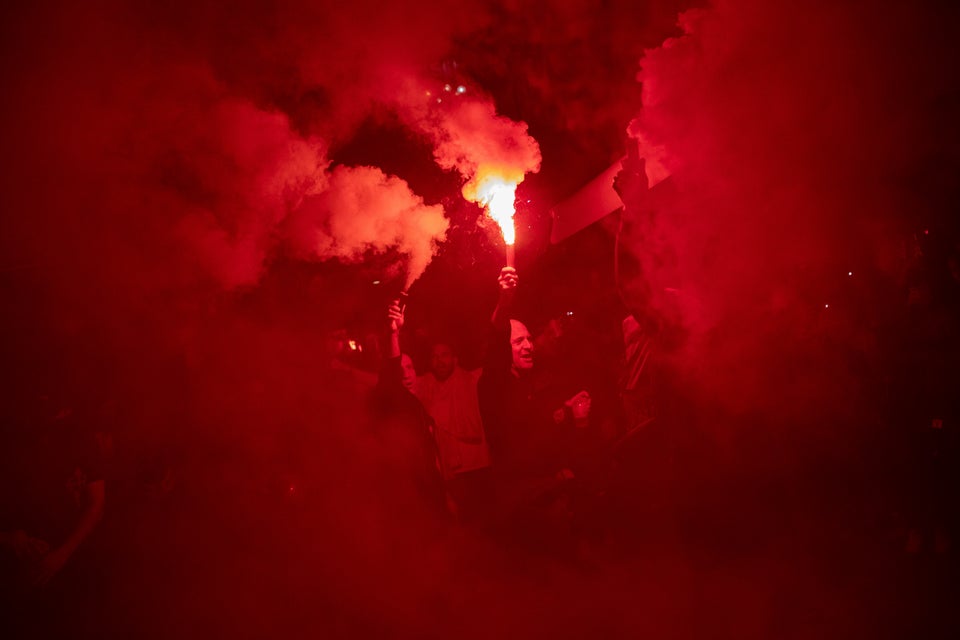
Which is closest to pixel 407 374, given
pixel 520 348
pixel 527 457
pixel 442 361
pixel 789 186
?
pixel 442 361

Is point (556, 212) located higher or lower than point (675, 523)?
higher

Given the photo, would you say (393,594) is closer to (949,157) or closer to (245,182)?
(245,182)

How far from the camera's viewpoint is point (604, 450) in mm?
3869

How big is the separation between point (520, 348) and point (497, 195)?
125 centimetres

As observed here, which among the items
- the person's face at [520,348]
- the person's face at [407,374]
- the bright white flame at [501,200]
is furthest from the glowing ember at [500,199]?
the person's face at [407,374]

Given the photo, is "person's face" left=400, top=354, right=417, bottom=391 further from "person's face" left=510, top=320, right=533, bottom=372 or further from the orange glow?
the orange glow

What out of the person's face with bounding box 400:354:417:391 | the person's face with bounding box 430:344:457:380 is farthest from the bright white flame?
the person's face with bounding box 400:354:417:391

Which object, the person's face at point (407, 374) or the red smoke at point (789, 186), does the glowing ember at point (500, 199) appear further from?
the red smoke at point (789, 186)

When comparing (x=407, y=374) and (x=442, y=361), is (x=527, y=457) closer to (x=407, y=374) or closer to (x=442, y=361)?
(x=442, y=361)

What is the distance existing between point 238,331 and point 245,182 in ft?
3.64

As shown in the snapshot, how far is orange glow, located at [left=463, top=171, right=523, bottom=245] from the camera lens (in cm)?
405

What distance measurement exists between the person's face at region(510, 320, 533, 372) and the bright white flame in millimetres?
711

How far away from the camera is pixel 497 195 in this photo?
14.5 ft

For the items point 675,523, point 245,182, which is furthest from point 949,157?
point 245,182
